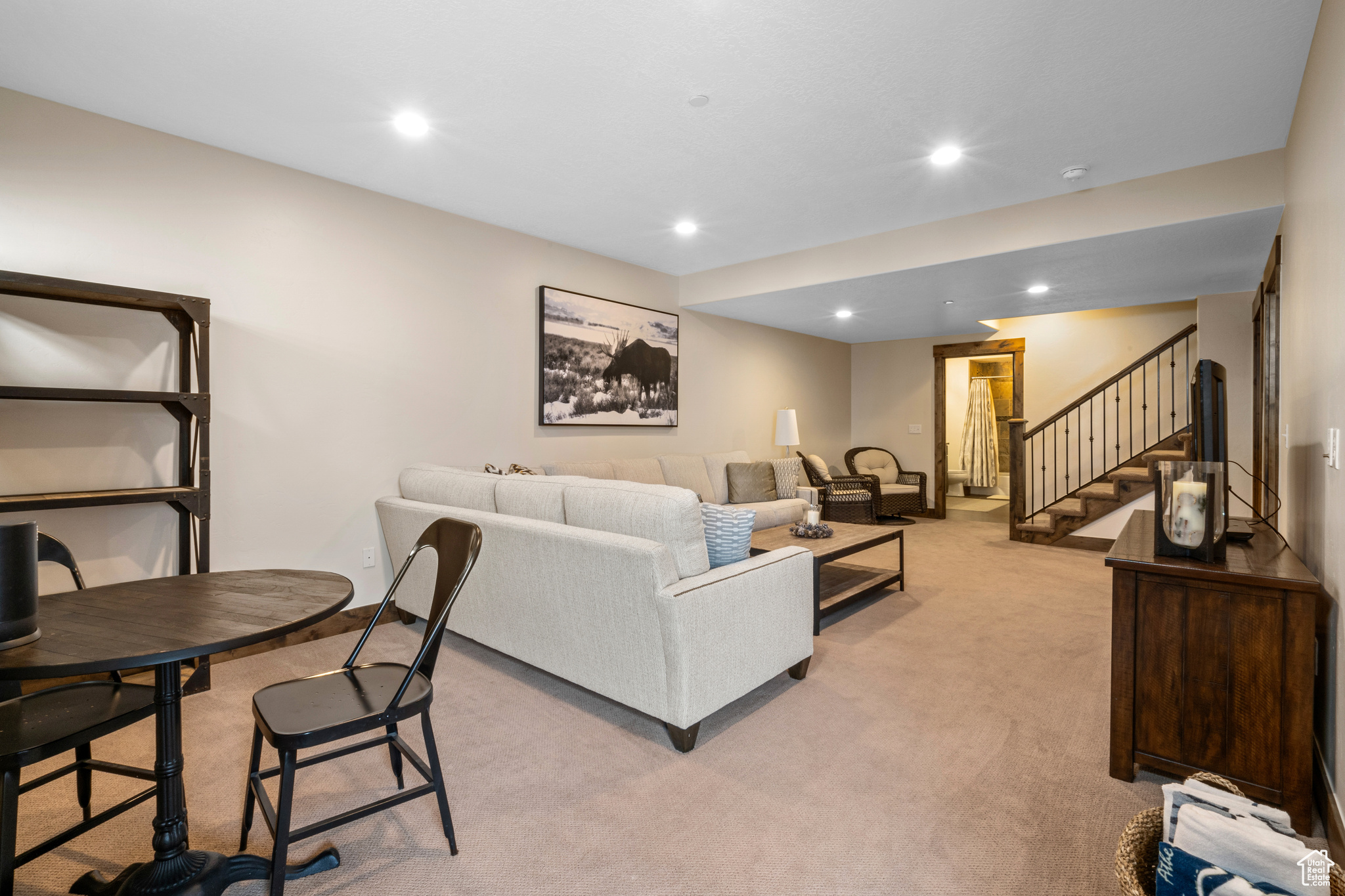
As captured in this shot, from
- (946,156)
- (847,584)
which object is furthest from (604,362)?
(946,156)

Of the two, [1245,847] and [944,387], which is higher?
[944,387]

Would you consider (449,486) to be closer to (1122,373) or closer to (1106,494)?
(1106,494)

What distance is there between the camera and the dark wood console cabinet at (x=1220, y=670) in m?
1.77

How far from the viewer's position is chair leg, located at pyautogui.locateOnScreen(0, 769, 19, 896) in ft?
4.38

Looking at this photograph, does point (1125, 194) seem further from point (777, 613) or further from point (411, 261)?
point (411, 261)

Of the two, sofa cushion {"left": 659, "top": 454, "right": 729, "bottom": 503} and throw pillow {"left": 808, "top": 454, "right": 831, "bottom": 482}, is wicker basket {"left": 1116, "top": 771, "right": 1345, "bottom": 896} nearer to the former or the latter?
sofa cushion {"left": 659, "top": 454, "right": 729, "bottom": 503}

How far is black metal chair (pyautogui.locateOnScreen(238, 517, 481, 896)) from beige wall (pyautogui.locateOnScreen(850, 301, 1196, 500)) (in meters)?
7.18

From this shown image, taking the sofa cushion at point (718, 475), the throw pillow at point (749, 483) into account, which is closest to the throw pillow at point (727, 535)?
the sofa cushion at point (718, 475)

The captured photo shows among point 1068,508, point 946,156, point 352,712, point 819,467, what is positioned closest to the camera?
point 352,712

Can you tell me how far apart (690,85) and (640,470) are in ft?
10.3

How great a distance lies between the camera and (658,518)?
2352mm

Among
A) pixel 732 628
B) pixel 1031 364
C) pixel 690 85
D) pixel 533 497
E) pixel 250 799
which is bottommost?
pixel 250 799

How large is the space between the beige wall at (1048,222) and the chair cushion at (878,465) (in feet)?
12.7

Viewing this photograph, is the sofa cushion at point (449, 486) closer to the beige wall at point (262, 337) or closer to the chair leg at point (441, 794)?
the beige wall at point (262, 337)
